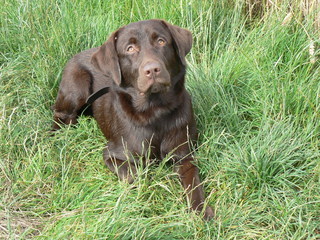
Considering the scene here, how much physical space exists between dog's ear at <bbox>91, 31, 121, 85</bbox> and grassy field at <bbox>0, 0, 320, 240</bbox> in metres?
0.61

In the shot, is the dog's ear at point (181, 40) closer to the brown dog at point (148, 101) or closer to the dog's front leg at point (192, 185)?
the brown dog at point (148, 101)

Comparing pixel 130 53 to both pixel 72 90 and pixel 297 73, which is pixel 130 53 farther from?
pixel 297 73

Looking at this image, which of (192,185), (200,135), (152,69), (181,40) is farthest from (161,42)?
(192,185)

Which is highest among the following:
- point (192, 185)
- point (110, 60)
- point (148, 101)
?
point (110, 60)

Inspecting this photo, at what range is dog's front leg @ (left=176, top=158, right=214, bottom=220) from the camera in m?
2.84

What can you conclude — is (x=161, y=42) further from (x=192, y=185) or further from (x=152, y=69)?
(x=192, y=185)

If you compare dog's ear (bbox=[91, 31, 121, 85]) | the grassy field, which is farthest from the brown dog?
the grassy field

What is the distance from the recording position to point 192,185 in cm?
299

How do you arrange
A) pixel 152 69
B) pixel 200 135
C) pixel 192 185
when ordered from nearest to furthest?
1. pixel 152 69
2. pixel 192 185
3. pixel 200 135

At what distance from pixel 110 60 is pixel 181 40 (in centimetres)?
50

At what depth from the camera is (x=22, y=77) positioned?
392 cm

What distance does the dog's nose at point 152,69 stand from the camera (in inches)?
112

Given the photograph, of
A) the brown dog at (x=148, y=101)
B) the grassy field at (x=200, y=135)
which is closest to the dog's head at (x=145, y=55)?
the brown dog at (x=148, y=101)

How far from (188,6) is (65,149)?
70.2 inches
